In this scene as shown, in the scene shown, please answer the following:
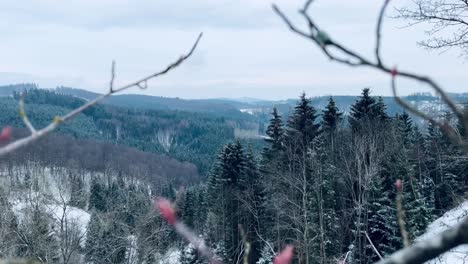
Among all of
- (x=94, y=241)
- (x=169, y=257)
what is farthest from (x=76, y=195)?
(x=169, y=257)

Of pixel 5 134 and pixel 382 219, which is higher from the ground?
pixel 5 134

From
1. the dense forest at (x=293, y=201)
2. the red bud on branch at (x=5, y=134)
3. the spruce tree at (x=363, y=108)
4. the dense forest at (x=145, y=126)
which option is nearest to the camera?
the red bud on branch at (x=5, y=134)

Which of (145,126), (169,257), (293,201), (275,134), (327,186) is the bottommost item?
(145,126)

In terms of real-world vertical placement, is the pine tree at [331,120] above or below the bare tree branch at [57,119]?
below

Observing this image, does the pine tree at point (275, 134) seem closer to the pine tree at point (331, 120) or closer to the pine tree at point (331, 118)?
the pine tree at point (331, 120)

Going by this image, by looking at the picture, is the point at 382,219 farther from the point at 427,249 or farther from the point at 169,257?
the point at 427,249

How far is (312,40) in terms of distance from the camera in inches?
34.0

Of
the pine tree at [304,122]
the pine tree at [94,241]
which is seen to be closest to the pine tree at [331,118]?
the pine tree at [304,122]

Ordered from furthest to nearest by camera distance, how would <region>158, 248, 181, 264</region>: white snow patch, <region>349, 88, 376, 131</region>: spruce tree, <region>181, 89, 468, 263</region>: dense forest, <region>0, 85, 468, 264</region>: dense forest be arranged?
<region>349, 88, 376, 131</region>: spruce tree
<region>158, 248, 181, 264</region>: white snow patch
<region>181, 89, 468, 263</region>: dense forest
<region>0, 85, 468, 264</region>: dense forest

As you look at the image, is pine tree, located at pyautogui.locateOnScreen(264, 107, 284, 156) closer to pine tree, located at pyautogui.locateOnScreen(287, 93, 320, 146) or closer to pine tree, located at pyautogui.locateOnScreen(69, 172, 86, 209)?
pine tree, located at pyautogui.locateOnScreen(287, 93, 320, 146)

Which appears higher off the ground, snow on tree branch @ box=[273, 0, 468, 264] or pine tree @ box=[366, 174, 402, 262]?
snow on tree branch @ box=[273, 0, 468, 264]

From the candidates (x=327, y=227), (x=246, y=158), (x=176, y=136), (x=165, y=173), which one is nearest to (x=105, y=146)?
(x=165, y=173)

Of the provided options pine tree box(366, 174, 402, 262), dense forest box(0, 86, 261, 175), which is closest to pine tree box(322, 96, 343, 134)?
pine tree box(366, 174, 402, 262)

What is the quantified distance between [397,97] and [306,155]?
2159 centimetres
